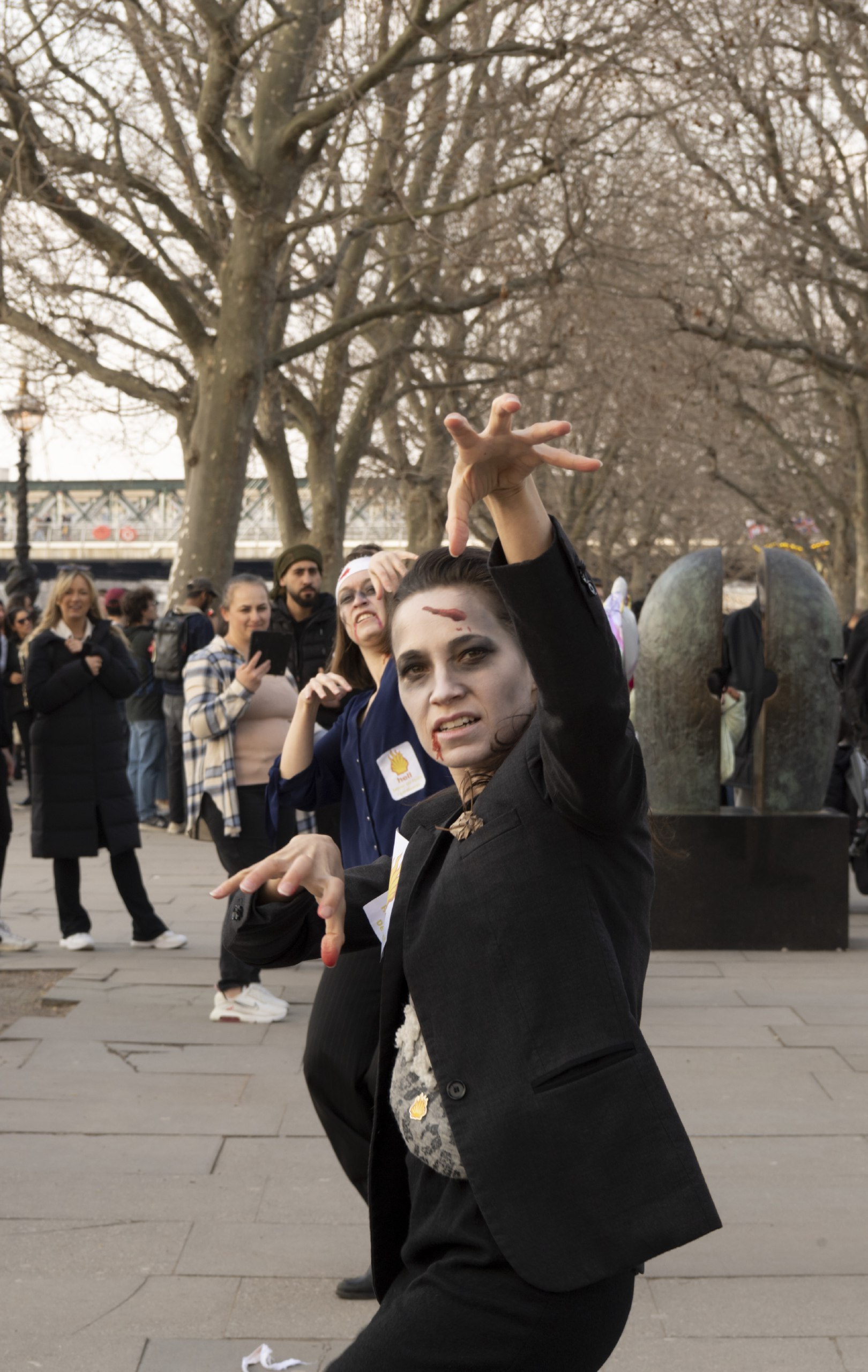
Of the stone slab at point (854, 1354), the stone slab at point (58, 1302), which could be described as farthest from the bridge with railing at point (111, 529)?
the stone slab at point (854, 1354)

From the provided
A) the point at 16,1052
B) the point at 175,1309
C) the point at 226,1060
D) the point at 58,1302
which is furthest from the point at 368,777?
the point at 16,1052

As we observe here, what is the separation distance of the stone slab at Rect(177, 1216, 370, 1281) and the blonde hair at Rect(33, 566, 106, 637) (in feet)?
15.3

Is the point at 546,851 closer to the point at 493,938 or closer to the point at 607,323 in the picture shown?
the point at 493,938

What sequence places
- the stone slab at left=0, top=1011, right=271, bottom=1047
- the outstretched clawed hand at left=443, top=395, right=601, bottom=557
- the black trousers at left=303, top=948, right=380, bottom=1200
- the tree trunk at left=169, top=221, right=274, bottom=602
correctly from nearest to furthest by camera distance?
the outstretched clawed hand at left=443, top=395, right=601, bottom=557, the black trousers at left=303, top=948, right=380, bottom=1200, the stone slab at left=0, top=1011, right=271, bottom=1047, the tree trunk at left=169, top=221, right=274, bottom=602

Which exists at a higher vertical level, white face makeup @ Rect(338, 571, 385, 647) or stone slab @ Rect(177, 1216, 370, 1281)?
white face makeup @ Rect(338, 571, 385, 647)

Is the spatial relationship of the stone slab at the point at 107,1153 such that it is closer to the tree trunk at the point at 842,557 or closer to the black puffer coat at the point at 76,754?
the black puffer coat at the point at 76,754

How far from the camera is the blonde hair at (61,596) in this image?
331 inches

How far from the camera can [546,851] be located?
197 centimetres

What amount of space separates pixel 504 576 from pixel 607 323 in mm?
19342

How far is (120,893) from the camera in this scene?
8.34 m

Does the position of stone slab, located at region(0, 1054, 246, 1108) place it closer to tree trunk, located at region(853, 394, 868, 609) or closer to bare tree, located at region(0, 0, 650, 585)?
bare tree, located at region(0, 0, 650, 585)

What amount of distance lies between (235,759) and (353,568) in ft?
8.91

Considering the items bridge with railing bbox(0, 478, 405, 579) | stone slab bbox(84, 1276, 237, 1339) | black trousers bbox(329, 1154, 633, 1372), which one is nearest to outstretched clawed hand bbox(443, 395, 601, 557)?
black trousers bbox(329, 1154, 633, 1372)

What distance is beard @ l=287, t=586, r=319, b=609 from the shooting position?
9.81m
